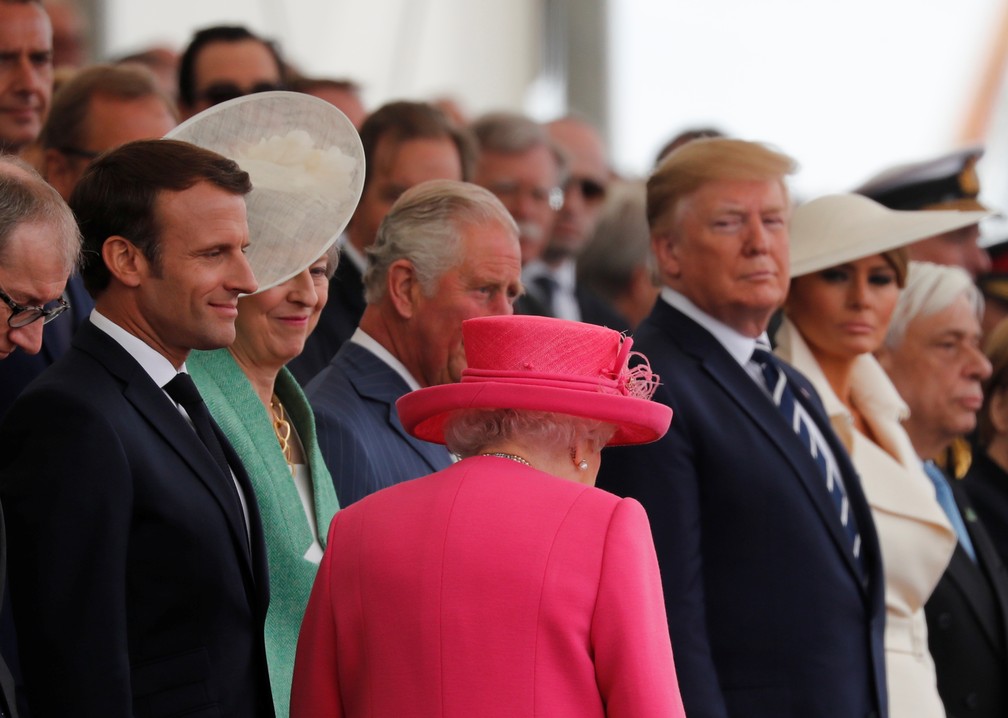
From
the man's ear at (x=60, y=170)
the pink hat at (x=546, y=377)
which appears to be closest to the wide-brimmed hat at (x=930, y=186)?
the man's ear at (x=60, y=170)

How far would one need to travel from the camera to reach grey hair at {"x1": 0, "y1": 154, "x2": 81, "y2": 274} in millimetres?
2623

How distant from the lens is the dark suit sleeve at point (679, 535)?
3.40 meters

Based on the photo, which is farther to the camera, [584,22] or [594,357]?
[584,22]

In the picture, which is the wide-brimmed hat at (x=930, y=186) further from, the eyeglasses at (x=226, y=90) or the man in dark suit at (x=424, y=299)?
the man in dark suit at (x=424, y=299)

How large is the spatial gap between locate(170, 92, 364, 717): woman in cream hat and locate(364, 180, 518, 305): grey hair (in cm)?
36

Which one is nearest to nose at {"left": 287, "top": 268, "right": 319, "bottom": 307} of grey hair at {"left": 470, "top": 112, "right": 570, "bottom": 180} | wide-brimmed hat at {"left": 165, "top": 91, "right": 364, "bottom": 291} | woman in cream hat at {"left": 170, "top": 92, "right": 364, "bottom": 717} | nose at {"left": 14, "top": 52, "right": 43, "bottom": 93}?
woman in cream hat at {"left": 170, "top": 92, "right": 364, "bottom": 717}

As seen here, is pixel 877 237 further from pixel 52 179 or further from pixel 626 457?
pixel 52 179

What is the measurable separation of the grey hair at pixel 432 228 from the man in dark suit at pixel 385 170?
2.48 feet

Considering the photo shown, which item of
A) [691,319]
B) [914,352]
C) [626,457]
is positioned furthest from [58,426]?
[914,352]

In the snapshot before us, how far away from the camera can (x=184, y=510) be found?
272 centimetres

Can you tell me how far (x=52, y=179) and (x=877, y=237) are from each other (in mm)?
2283

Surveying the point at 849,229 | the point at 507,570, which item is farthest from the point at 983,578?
the point at 507,570

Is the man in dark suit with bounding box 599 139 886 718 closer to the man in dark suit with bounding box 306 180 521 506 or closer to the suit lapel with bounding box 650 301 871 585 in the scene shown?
the suit lapel with bounding box 650 301 871 585

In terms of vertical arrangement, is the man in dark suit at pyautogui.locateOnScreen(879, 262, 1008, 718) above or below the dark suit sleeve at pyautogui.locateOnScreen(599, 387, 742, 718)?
below
